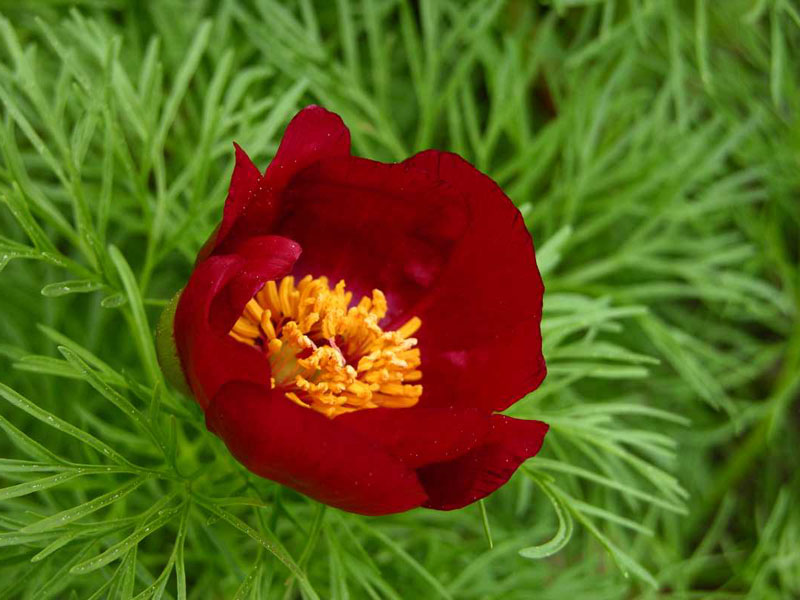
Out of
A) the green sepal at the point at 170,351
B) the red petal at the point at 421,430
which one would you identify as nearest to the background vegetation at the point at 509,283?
the green sepal at the point at 170,351

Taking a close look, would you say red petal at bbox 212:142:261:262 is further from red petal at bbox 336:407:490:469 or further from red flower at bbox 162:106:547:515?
red petal at bbox 336:407:490:469

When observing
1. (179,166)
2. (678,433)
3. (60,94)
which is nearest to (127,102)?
(60,94)

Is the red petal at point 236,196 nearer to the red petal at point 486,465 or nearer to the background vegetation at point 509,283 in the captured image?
the background vegetation at point 509,283

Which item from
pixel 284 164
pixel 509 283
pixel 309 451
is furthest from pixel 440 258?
pixel 309 451

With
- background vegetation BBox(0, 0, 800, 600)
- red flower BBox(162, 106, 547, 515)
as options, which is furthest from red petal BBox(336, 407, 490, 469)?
background vegetation BBox(0, 0, 800, 600)

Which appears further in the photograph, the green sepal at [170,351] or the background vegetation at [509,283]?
the background vegetation at [509,283]

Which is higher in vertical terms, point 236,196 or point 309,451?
point 236,196

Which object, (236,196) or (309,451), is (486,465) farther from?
(236,196)

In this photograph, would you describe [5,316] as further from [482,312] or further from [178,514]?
[482,312]
